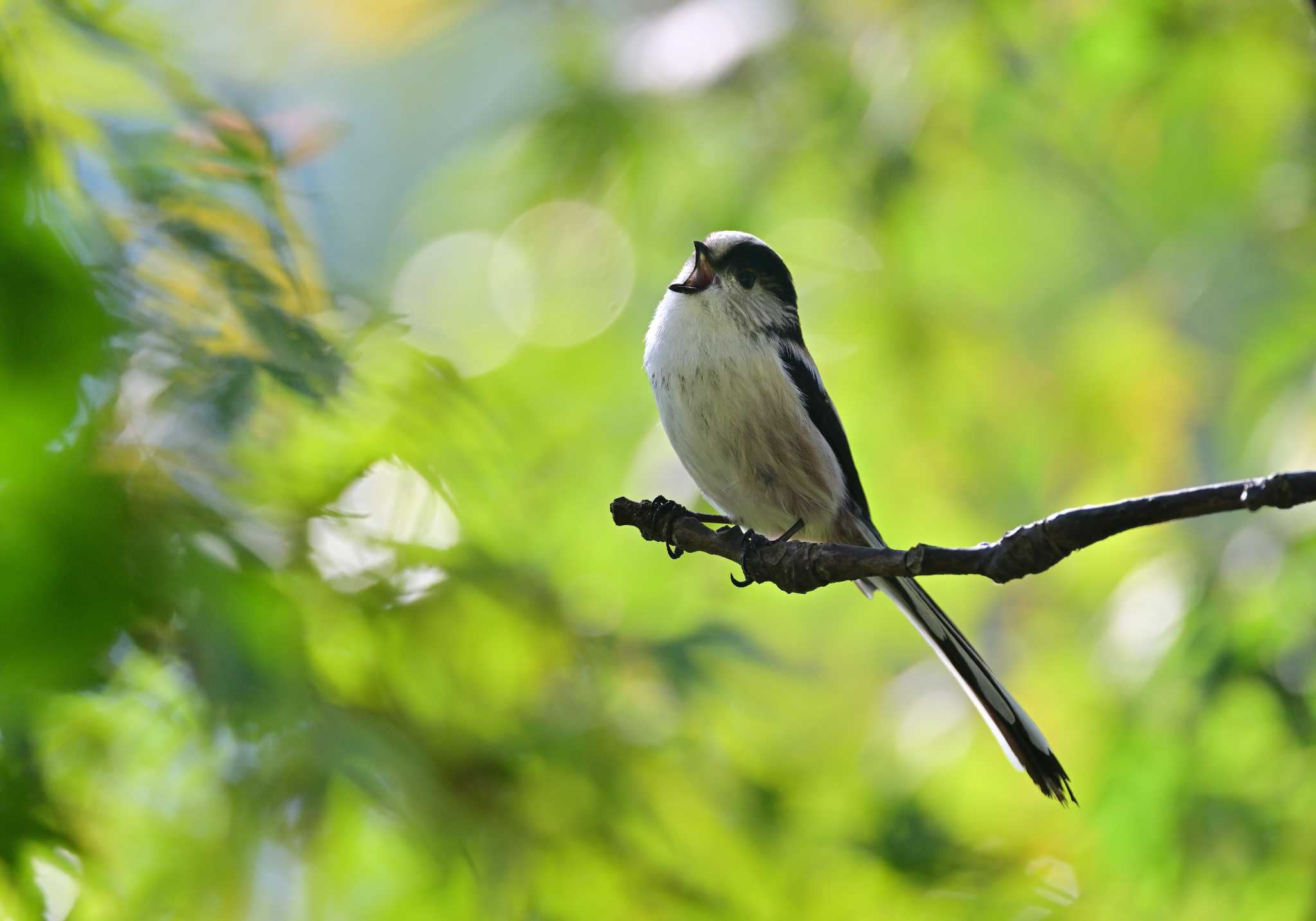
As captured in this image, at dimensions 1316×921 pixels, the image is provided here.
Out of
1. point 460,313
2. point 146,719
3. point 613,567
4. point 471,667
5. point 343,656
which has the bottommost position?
point 146,719

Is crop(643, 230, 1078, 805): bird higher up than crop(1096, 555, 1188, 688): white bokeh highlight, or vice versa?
crop(1096, 555, 1188, 688): white bokeh highlight

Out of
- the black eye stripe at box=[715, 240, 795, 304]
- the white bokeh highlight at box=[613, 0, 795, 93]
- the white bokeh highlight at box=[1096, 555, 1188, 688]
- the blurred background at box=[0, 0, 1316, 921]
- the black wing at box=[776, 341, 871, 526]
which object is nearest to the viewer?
the blurred background at box=[0, 0, 1316, 921]

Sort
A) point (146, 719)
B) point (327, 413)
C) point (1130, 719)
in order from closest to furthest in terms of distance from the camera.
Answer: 1. point (327, 413)
2. point (146, 719)
3. point (1130, 719)

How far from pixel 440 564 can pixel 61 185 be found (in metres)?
0.84

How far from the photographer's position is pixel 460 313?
3.62 m

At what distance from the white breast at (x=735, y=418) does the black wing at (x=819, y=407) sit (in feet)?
0.14

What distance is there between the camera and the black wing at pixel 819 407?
2121 mm

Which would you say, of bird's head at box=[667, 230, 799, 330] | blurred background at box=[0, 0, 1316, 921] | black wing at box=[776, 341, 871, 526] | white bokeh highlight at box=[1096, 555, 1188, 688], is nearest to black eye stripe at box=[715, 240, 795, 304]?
bird's head at box=[667, 230, 799, 330]

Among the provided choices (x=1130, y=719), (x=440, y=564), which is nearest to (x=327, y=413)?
(x=440, y=564)

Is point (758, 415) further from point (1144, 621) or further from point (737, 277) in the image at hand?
point (1144, 621)

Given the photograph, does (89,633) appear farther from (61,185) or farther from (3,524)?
(61,185)

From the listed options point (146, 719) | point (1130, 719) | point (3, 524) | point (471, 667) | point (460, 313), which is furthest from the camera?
point (460, 313)

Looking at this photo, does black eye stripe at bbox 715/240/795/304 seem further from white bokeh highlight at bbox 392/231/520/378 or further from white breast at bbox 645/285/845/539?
white bokeh highlight at bbox 392/231/520/378

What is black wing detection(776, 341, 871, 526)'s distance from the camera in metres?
2.12
